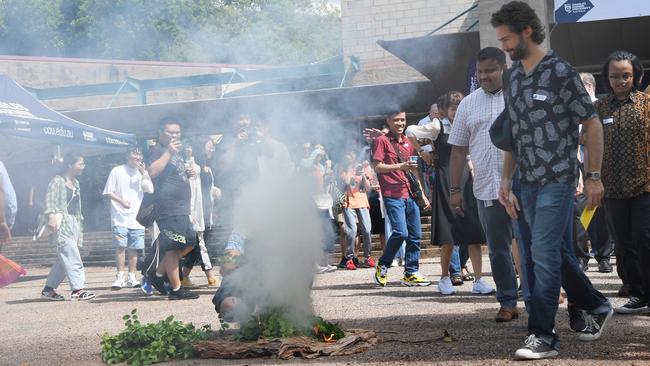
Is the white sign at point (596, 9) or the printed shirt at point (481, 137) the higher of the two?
the white sign at point (596, 9)

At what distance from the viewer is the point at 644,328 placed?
5750 mm

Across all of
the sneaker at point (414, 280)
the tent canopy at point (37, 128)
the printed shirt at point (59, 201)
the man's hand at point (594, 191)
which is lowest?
the sneaker at point (414, 280)

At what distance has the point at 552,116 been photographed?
16.2ft

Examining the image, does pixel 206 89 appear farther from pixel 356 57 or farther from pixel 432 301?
pixel 432 301

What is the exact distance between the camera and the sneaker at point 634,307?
6.46 meters

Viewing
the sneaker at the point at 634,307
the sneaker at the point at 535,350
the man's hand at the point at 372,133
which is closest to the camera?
the sneaker at the point at 535,350

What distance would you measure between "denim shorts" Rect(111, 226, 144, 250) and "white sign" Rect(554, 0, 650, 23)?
282 inches

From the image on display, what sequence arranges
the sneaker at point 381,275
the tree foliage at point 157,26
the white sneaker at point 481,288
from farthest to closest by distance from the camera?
1. the sneaker at point 381,275
2. the tree foliage at point 157,26
3. the white sneaker at point 481,288

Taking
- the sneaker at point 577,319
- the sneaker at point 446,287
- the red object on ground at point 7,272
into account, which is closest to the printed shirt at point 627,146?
the sneaker at point 577,319

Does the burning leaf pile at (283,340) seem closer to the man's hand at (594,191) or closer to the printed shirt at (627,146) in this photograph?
the man's hand at (594,191)

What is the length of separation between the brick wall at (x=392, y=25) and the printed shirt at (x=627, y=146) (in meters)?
19.6

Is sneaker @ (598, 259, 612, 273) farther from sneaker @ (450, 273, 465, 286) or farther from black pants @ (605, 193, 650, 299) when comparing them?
black pants @ (605, 193, 650, 299)

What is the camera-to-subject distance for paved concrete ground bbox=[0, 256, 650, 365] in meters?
5.04

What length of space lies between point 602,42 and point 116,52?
12.0 m
